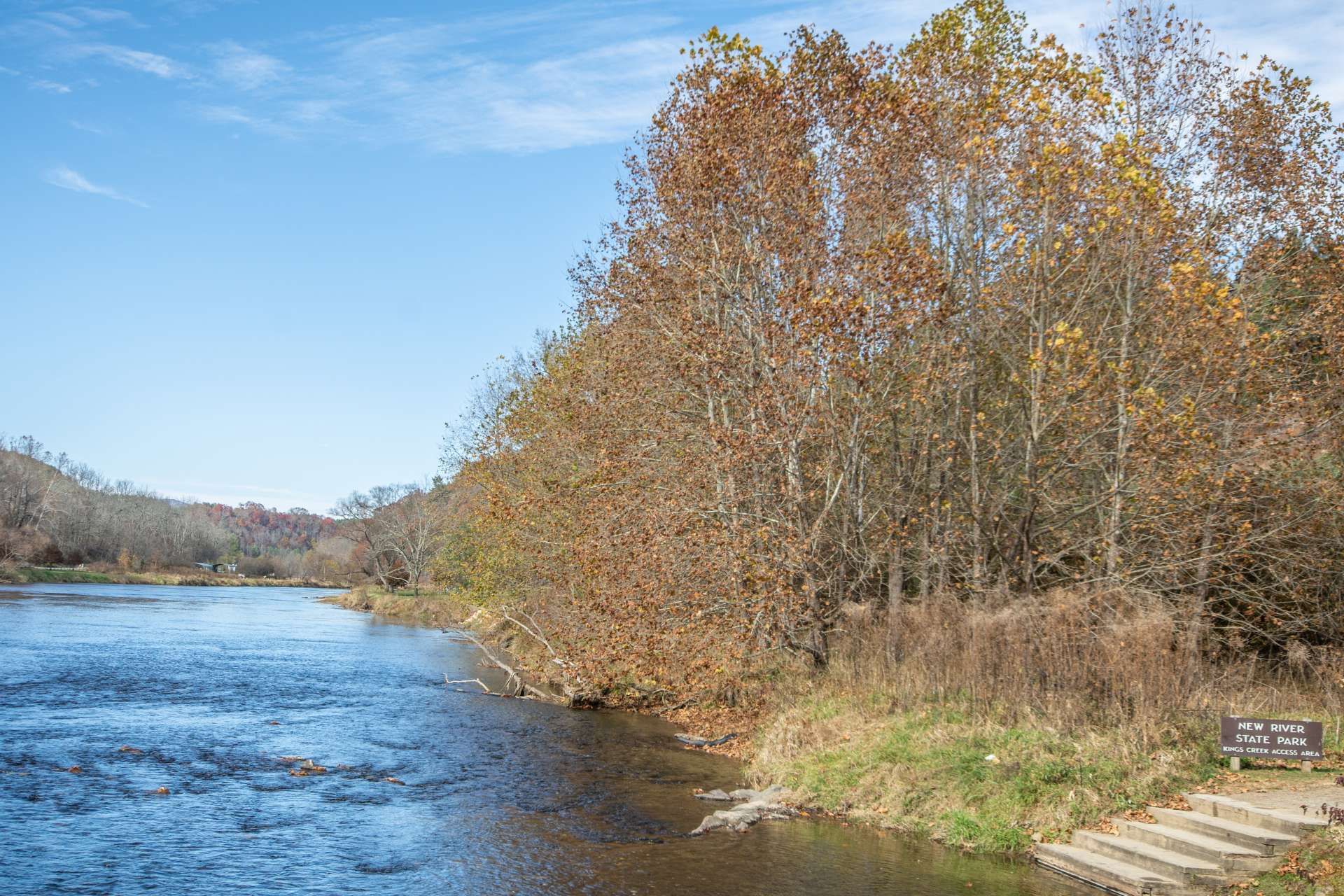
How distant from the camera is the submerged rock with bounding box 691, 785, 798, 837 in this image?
14.8m

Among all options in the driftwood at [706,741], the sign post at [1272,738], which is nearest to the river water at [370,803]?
the driftwood at [706,741]

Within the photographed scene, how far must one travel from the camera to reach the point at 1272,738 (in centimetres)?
1334

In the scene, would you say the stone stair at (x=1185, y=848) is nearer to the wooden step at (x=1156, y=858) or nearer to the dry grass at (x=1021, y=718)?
the wooden step at (x=1156, y=858)

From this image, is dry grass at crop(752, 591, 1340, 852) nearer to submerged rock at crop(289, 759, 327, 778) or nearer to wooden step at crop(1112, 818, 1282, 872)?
wooden step at crop(1112, 818, 1282, 872)

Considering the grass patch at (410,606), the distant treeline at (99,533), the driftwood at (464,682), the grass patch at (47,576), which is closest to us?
the driftwood at (464,682)

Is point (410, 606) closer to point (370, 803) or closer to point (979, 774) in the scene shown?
point (370, 803)

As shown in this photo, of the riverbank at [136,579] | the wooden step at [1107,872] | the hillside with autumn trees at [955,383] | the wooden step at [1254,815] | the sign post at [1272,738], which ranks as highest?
the hillside with autumn trees at [955,383]

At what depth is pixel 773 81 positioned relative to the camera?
76.2ft

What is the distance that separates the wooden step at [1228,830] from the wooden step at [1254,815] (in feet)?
0.20

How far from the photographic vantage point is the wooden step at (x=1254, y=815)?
11383 millimetres

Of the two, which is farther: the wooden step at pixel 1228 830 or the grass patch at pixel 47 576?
the grass patch at pixel 47 576

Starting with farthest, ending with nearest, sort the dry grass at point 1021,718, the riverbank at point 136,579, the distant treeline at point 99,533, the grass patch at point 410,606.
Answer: the distant treeline at point 99,533 → the riverbank at point 136,579 → the grass patch at point 410,606 → the dry grass at point 1021,718

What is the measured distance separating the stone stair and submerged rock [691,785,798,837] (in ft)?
13.4

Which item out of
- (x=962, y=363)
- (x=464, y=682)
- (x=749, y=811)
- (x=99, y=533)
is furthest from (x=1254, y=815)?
(x=99, y=533)
